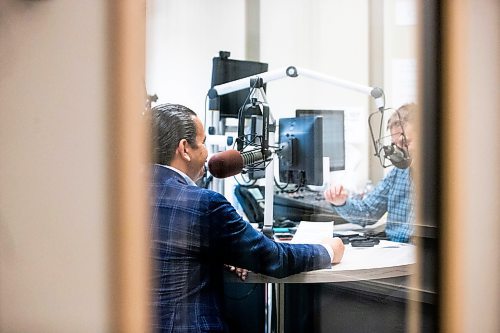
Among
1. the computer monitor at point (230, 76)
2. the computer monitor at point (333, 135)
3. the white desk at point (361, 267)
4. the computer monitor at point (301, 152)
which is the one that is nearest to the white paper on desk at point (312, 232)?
the white desk at point (361, 267)

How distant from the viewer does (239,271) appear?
1367 millimetres

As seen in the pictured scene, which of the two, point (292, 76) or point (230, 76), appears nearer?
point (230, 76)

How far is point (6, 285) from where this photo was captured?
94cm

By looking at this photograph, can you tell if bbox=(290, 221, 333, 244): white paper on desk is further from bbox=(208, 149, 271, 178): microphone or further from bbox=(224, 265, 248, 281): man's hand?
bbox=(208, 149, 271, 178): microphone

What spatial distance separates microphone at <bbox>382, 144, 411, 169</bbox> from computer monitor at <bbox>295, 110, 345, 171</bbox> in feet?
0.59

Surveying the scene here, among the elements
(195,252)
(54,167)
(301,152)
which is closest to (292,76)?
(301,152)

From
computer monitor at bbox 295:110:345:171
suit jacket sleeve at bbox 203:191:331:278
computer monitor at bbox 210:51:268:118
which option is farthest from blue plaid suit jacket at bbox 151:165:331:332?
computer monitor at bbox 295:110:345:171

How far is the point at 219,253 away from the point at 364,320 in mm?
561

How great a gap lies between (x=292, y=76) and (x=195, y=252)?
799 millimetres

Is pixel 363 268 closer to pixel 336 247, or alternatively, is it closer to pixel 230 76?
pixel 336 247

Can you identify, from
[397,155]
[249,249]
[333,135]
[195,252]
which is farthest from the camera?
[333,135]

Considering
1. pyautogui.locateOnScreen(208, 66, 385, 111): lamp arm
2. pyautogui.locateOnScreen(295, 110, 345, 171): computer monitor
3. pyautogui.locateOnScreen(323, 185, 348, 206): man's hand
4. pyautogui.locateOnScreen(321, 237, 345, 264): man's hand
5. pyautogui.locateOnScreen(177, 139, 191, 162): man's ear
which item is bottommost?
pyautogui.locateOnScreen(321, 237, 345, 264): man's hand

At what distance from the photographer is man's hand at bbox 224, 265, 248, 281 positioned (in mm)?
1329

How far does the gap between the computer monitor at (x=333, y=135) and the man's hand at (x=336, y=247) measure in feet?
1.44
